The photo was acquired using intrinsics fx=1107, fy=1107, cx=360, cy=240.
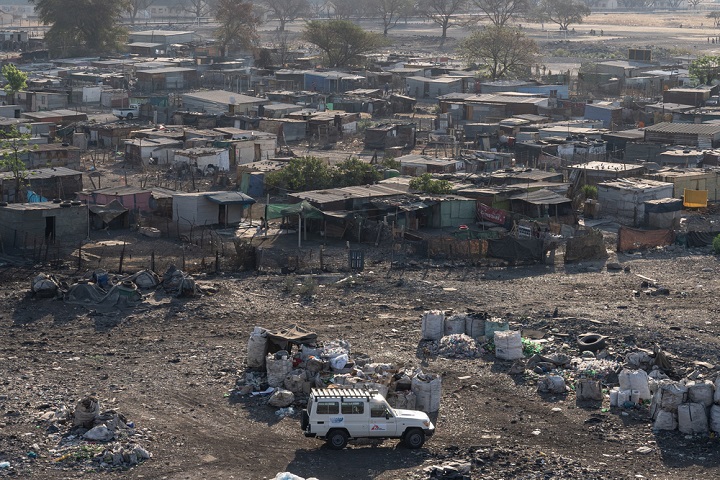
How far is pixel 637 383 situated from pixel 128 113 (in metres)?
39.3

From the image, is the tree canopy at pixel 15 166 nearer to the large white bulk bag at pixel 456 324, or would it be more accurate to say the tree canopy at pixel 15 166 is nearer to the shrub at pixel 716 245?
the large white bulk bag at pixel 456 324

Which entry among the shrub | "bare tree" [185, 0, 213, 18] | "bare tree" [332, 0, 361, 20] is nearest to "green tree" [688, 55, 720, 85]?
the shrub

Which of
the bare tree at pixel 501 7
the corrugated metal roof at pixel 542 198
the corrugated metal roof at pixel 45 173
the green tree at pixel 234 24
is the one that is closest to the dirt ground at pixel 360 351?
the corrugated metal roof at pixel 542 198

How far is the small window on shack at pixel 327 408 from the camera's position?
49.6 ft

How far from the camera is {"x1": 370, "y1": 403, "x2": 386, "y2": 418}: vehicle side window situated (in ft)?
49.9

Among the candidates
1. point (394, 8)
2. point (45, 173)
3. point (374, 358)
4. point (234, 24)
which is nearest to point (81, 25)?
point (234, 24)

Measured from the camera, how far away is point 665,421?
16094 millimetres

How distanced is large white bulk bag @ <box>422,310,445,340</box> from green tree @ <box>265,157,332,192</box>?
1244cm

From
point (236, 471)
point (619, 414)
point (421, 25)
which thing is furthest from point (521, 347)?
point (421, 25)

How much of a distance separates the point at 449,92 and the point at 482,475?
49305mm

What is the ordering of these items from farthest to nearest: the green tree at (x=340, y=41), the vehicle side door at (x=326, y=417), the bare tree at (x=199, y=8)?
1. the bare tree at (x=199, y=8)
2. the green tree at (x=340, y=41)
3. the vehicle side door at (x=326, y=417)

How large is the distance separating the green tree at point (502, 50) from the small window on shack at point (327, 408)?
52768 mm

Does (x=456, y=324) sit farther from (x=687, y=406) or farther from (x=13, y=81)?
(x=13, y=81)

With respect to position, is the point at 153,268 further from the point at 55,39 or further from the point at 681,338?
the point at 55,39
